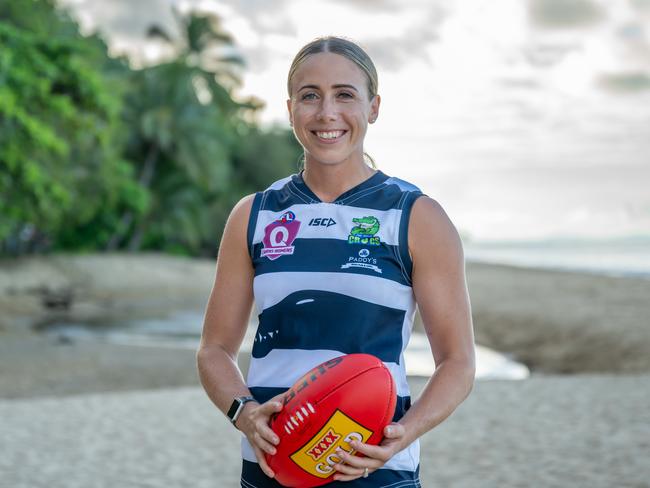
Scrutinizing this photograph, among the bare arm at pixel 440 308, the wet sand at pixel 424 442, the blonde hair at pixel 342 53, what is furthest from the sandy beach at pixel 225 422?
the blonde hair at pixel 342 53

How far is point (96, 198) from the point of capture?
30.2 metres

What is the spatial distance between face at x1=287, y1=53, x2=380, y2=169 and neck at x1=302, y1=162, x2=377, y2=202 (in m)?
0.02

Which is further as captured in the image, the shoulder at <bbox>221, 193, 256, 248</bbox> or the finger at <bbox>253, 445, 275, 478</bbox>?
the shoulder at <bbox>221, 193, 256, 248</bbox>

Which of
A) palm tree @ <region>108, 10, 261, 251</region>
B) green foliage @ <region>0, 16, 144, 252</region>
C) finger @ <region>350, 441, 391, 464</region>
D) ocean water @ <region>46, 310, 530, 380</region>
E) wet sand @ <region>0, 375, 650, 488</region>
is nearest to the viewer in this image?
finger @ <region>350, 441, 391, 464</region>

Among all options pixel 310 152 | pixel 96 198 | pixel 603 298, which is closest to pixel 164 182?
pixel 96 198

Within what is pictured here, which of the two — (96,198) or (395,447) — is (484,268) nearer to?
(96,198)

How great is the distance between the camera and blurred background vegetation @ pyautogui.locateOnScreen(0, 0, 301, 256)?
18281mm

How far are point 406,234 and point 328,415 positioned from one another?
1.48 feet

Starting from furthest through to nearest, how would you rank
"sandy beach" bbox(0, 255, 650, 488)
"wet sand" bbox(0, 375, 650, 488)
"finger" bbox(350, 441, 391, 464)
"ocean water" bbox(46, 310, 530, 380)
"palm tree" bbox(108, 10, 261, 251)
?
1. "palm tree" bbox(108, 10, 261, 251)
2. "ocean water" bbox(46, 310, 530, 380)
3. "sandy beach" bbox(0, 255, 650, 488)
4. "wet sand" bbox(0, 375, 650, 488)
5. "finger" bbox(350, 441, 391, 464)

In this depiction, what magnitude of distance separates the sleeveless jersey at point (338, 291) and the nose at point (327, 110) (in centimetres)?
19

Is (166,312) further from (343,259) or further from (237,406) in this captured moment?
(343,259)

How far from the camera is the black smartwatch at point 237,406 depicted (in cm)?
188

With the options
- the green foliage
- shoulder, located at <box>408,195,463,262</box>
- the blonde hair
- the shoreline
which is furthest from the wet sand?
the green foliage

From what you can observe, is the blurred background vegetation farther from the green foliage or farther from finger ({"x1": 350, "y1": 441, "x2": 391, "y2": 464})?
finger ({"x1": 350, "y1": 441, "x2": 391, "y2": 464})
